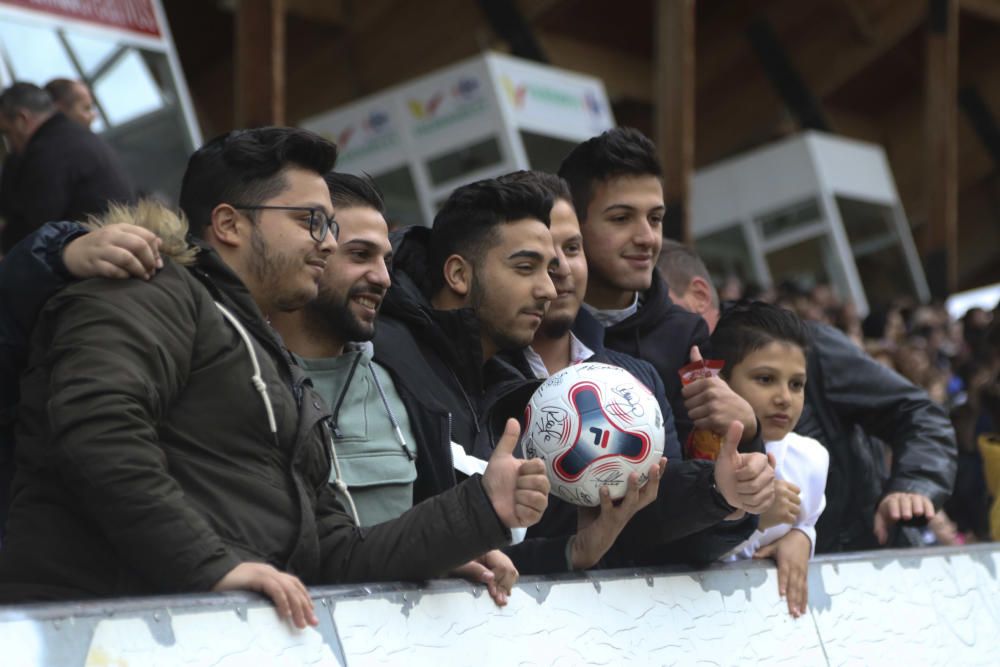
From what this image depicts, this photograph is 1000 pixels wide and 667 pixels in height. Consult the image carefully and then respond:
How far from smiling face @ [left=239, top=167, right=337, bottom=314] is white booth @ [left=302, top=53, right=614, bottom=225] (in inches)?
436

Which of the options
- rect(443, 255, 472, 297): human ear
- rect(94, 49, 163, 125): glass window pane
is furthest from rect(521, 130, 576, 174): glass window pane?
rect(443, 255, 472, 297): human ear

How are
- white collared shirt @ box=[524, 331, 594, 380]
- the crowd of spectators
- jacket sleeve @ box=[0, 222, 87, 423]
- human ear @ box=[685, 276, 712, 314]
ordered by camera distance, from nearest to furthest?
jacket sleeve @ box=[0, 222, 87, 423] < white collared shirt @ box=[524, 331, 594, 380] < human ear @ box=[685, 276, 712, 314] < the crowd of spectators

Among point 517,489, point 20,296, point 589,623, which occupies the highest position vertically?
point 20,296

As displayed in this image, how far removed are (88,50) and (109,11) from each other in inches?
20.9

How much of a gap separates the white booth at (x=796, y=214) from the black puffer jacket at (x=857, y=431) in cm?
1347

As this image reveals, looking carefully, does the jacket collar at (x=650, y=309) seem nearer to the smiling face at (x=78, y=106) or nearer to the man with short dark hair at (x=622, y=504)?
the man with short dark hair at (x=622, y=504)

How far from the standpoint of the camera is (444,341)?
11.9 feet

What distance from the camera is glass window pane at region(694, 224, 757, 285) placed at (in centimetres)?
1973

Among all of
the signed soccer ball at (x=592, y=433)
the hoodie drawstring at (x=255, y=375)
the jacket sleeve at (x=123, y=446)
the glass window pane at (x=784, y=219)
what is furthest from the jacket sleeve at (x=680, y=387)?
the glass window pane at (x=784, y=219)

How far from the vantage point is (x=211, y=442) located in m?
2.65

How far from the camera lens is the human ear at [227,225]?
10.0 feet

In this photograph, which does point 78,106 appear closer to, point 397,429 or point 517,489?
point 397,429

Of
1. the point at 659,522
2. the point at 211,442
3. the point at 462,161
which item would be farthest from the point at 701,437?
the point at 462,161

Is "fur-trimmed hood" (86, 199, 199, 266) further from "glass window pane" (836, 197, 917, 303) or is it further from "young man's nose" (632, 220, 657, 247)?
"glass window pane" (836, 197, 917, 303)
